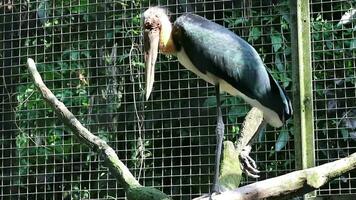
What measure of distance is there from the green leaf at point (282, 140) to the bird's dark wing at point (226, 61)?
47cm

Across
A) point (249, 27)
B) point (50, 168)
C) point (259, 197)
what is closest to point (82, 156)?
point (50, 168)

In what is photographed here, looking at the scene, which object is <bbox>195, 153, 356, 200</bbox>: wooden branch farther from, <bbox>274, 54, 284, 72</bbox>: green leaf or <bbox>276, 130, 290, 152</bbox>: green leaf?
<bbox>274, 54, 284, 72</bbox>: green leaf

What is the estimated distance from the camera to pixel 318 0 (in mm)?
3746

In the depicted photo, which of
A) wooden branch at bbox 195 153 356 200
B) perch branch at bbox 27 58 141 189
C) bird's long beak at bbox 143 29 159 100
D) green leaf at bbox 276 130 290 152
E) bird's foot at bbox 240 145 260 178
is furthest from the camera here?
green leaf at bbox 276 130 290 152

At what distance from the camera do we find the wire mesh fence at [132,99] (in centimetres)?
367

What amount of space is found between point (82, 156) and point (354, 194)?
1469 millimetres

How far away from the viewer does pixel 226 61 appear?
3.15 meters

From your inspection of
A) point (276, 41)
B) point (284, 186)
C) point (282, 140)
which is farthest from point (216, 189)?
point (276, 41)

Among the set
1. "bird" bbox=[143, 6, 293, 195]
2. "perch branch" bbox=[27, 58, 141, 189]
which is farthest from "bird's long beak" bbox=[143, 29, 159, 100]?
"perch branch" bbox=[27, 58, 141, 189]

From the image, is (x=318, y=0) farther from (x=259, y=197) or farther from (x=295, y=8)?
(x=259, y=197)

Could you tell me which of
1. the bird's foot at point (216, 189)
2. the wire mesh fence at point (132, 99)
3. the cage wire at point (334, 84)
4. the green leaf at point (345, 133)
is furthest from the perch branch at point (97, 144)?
the green leaf at point (345, 133)

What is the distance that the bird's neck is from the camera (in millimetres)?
3168

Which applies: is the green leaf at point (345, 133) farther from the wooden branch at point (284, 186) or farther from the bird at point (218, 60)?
the wooden branch at point (284, 186)

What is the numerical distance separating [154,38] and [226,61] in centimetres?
31
